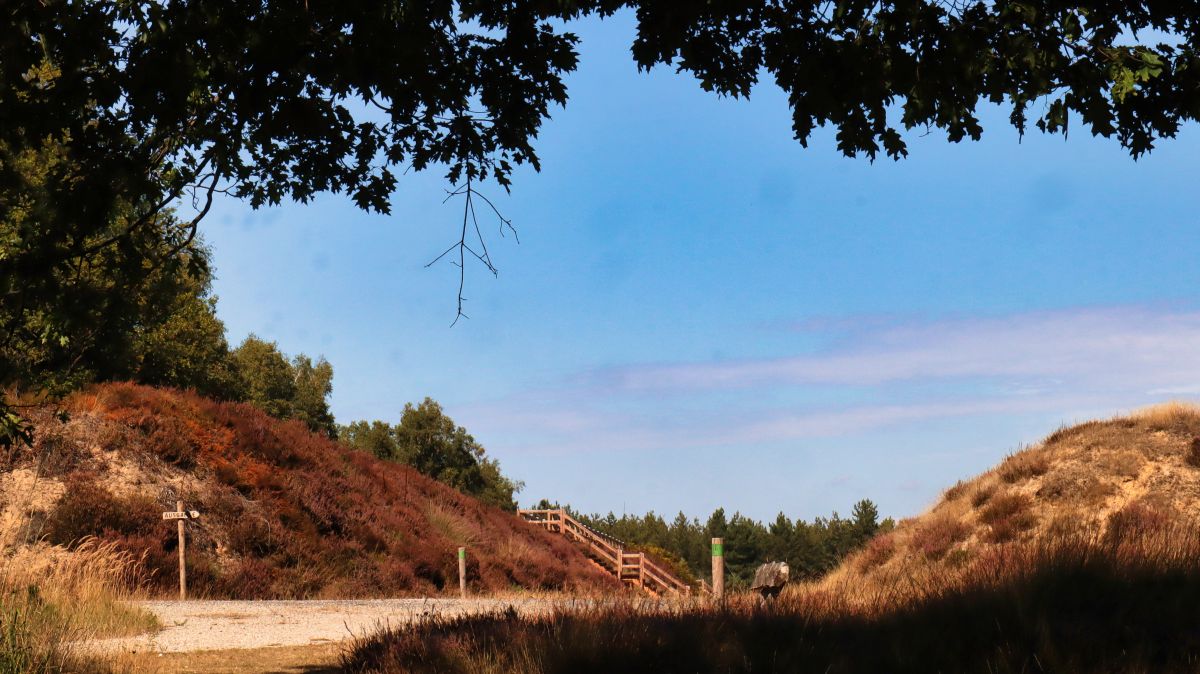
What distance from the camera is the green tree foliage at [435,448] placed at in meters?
62.2

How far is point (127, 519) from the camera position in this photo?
19.4 m

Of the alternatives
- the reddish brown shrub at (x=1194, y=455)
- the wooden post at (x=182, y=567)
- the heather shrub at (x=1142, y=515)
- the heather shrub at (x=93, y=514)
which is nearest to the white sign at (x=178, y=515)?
the wooden post at (x=182, y=567)

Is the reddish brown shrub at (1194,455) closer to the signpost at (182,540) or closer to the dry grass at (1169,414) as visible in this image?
the dry grass at (1169,414)

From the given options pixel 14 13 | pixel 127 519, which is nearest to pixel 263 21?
pixel 14 13

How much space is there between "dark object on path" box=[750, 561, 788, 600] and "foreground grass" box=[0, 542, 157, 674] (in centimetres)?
665

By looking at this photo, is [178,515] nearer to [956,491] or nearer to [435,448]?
[956,491]

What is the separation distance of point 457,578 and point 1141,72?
68.5 feet

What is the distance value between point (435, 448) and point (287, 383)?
10437 mm

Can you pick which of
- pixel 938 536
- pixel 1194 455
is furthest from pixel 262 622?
pixel 1194 455

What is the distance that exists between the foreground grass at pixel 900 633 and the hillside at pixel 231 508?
41.0 feet

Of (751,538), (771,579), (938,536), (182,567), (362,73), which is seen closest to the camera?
(362,73)

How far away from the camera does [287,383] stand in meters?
60.2

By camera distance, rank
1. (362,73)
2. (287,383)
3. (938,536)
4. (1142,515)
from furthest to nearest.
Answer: (287,383) → (938,536) → (1142,515) → (362,73)

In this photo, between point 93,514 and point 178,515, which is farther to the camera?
point 93,514
